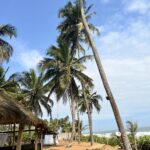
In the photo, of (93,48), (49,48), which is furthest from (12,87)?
(93,48)

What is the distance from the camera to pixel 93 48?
65.3 feet

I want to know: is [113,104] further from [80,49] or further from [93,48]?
[80,49]

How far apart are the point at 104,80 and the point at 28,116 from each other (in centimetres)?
591

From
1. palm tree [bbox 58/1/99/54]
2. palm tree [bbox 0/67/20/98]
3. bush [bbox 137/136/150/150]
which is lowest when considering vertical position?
bush [bbox 137/136/150/150]

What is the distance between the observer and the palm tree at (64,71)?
37.8 m

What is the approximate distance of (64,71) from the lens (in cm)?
3791

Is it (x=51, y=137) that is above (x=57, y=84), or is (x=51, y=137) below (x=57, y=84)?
below

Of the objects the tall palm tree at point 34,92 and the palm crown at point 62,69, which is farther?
the tall palm tree at point 34,92

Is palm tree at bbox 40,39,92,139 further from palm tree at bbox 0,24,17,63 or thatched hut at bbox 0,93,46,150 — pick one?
thatched hut at bbox 0,93,46,150

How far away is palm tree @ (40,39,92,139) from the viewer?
37.8m

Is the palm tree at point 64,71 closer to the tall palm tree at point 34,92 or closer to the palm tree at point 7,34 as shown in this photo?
the tall palm tree at point 34,92

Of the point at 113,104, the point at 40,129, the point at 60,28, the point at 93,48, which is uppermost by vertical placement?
the point at 60,28

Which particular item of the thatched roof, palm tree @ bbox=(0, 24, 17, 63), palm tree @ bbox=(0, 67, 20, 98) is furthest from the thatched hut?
palm tree @ bbox=(0, 67, 20, 98)

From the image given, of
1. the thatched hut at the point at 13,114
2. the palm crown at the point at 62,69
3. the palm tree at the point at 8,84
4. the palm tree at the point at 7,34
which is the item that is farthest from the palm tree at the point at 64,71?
the thatched hut at the point at 13,114
